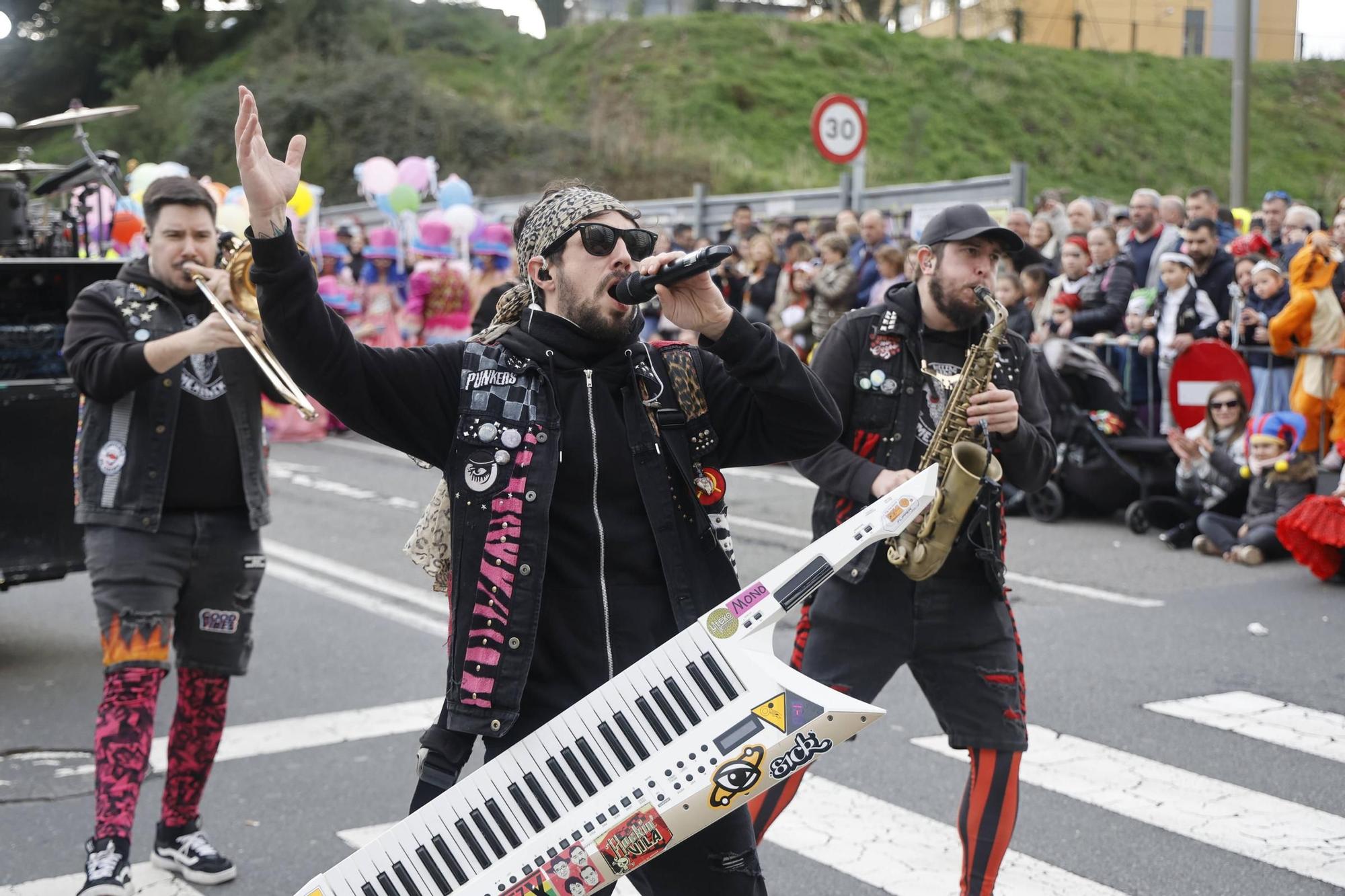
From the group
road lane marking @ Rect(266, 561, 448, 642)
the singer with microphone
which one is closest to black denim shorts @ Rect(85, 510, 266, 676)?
the singer with microphone

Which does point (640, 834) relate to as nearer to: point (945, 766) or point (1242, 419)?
point (945, 766)

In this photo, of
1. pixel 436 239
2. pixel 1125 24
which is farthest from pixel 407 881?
pixel 1125 24

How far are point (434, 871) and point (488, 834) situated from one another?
0.12m

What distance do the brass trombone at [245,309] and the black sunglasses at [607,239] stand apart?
161cm

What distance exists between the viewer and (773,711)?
2.55 m

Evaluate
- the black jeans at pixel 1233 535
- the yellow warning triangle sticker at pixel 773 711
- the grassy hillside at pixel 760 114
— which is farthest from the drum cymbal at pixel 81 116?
the grassy hillside at pixel 760 114

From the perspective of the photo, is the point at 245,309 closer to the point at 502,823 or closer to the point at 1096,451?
the point at 502,823

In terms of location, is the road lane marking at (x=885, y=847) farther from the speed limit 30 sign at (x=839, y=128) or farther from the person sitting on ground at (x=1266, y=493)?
the speed limit 30 sign at (x=839, y=128)

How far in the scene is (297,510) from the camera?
1195cm

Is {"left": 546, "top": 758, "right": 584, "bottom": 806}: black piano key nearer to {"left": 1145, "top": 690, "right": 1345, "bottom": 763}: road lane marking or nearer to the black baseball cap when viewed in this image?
the black baseball cap

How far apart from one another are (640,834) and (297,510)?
989 centimetres

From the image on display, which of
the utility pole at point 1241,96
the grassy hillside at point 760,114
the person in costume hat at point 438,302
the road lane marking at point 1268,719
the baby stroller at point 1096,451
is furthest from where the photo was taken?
the grassy hillside at point 760,114

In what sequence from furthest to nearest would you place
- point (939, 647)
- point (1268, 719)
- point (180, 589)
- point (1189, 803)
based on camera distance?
1. point (1268, 719)
2. point (1189, 803)
3. point (180, 589)
4. point (939, 647)

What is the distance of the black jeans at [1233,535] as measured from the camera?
31.2 ft
